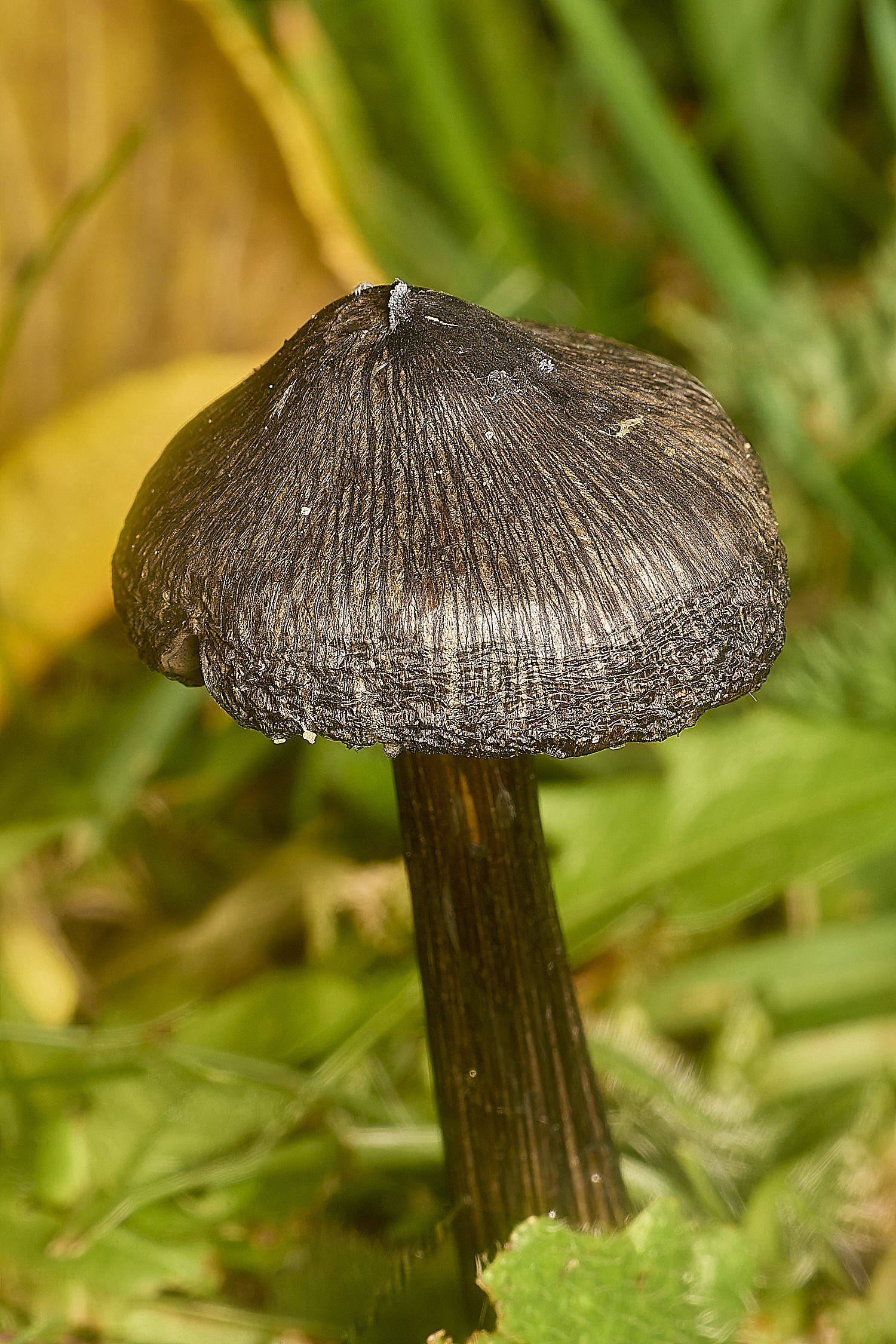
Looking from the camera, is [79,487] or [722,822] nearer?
[722,822]

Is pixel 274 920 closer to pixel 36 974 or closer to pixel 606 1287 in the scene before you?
pixel 36 974

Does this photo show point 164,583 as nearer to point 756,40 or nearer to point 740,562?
point 740,562

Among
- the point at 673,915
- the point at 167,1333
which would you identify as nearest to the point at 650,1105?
the point at 673,915

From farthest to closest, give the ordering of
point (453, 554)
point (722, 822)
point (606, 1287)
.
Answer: point (722, 822)
point (606, 1287)
point (453, 554)

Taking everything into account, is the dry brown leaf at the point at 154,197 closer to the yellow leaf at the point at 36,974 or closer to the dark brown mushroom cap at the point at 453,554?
the yellow leaf at the point at 36,974

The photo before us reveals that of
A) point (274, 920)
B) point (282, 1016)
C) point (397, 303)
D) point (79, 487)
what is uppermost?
point (79, 487)

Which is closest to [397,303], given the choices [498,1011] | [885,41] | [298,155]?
[498,1011]

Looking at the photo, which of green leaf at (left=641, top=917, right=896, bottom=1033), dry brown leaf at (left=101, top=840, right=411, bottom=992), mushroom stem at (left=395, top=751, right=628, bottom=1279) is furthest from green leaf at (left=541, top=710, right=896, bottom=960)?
mushroom stem at (left=395, top=751, right=628, bottom=1279)
